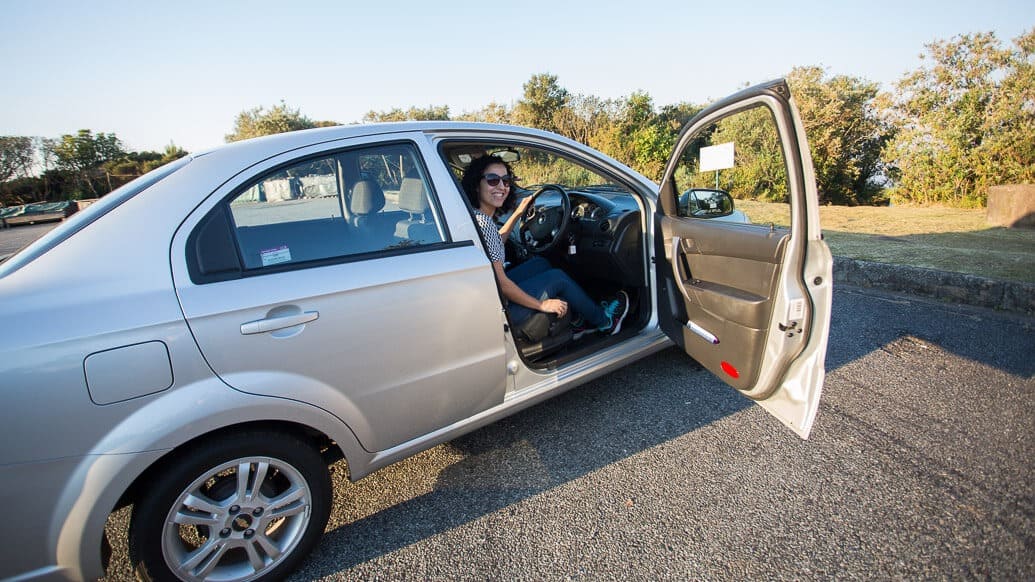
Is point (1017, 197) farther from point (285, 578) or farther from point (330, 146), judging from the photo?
point (285, 578)

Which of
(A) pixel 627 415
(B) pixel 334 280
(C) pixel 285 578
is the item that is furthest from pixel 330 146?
(A) pixel 627 415

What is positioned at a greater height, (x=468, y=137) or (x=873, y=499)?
(x=468, y=137)

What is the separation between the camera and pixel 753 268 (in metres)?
2.14

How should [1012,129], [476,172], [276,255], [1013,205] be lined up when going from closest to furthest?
[276,255]
[476,172]
[1013,205]
[1012,129]

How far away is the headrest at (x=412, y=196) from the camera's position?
6.87 ft

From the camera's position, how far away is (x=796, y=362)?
2033 millimetres

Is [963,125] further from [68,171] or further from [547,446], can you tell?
[68,171]

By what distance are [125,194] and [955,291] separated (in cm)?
576

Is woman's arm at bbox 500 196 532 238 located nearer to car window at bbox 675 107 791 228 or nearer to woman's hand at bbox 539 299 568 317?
woman's hand at bbox 539 299 568 317

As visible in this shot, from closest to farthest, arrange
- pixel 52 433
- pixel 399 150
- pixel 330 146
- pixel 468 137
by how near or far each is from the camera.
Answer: pixel 52 433, pixel 330 146, pixel 399 150, pixel 468 137

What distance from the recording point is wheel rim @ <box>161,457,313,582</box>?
1.59 metres

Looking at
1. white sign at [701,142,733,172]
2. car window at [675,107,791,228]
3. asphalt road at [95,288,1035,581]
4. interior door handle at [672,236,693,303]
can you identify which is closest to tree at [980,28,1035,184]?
asphalt road at [95,288,1035,581]

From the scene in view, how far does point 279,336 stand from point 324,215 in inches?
21.3

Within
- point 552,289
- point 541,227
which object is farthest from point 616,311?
point 541,227
